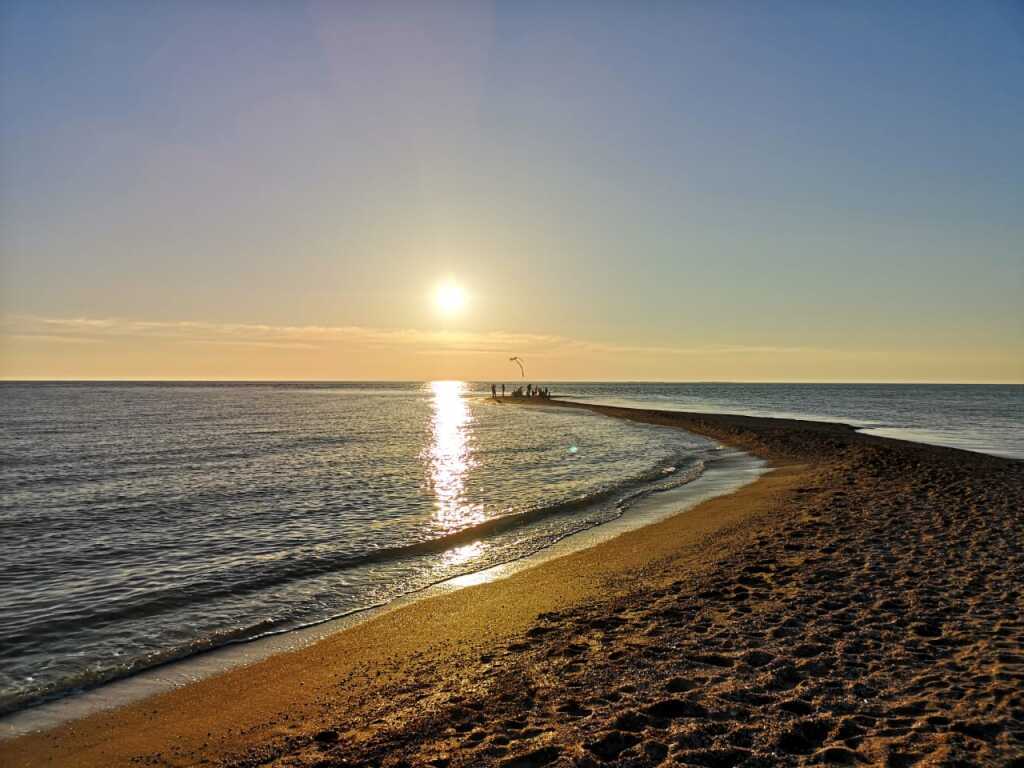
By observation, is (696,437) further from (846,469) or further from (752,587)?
(752,587)

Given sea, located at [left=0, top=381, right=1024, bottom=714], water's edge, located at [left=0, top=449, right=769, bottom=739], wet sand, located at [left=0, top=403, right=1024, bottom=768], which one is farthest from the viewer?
sea, located at [left=0, top=381, right=1024, bottom=714]

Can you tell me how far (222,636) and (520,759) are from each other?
18.9ft

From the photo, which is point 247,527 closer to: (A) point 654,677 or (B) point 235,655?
(B) point 235,655

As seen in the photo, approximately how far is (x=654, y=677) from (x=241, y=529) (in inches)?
480

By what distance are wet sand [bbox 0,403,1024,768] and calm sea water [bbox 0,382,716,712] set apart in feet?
5.98

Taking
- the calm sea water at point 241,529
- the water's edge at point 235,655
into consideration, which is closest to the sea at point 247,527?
the calm sea water at point 241,529

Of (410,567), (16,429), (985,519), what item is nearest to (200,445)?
(16,429)

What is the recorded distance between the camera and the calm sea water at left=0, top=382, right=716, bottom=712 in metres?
9.01

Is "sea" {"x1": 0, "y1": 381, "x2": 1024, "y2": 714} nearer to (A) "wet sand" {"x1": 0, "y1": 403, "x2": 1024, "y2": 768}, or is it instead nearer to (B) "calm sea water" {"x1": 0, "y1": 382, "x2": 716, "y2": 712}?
(B) "calm sea water" {"x1": 0, "y1": 382, "x2": 716, "y2": 712}

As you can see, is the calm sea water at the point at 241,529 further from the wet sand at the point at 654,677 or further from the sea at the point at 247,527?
the wet sand at the point at 654,677

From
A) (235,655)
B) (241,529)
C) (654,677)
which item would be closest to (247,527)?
(241,529)

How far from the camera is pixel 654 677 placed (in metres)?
6.44

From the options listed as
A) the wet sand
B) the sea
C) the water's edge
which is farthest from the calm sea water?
the wet sand

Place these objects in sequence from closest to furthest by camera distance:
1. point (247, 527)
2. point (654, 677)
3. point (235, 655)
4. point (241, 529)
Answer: point (654, 677) → point (235, 655) → point (241, 529) → point (247, 527)
